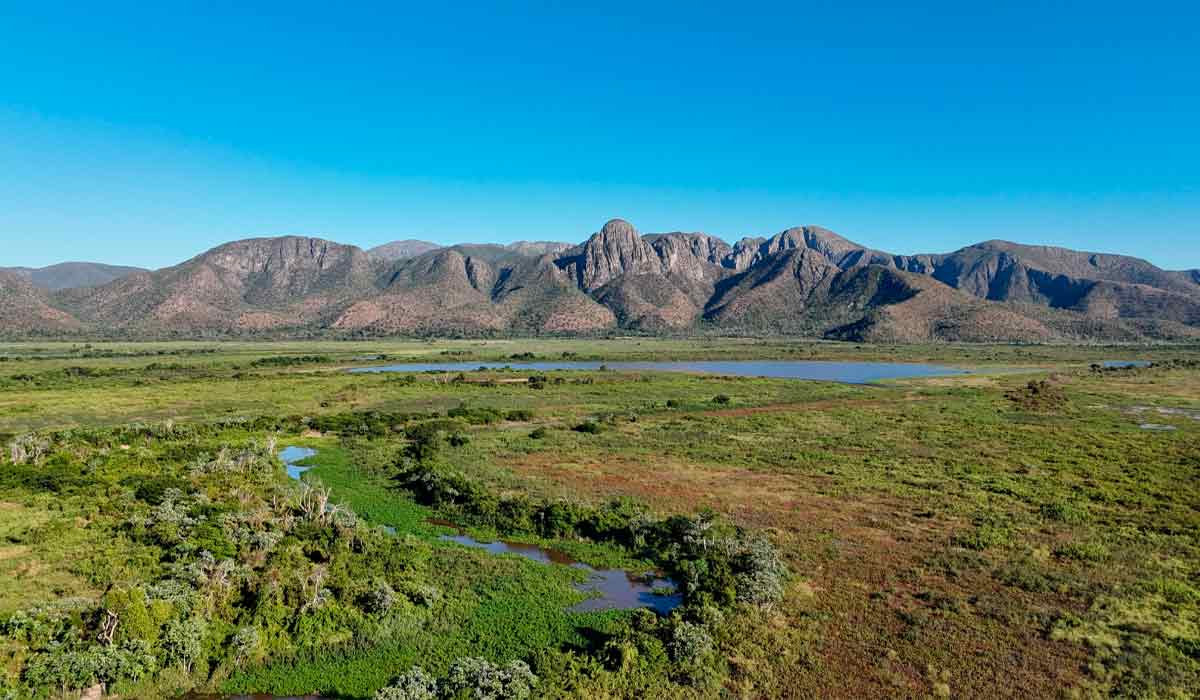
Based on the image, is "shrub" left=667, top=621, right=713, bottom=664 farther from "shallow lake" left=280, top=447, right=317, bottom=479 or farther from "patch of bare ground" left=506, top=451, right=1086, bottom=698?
"shallow lake" left=280, top=447, right=317, bottom=479

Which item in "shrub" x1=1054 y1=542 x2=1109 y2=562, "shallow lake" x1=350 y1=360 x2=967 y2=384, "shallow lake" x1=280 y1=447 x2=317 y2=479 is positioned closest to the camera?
"shrub" x1=1054 y1=542 x2=1109 y2=562

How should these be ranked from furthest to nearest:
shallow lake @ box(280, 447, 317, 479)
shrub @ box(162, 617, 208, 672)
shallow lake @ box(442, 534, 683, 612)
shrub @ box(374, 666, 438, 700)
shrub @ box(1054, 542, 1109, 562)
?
shallow lake @ box(280, 447, 317, 479), shrub @ box(1054, 542, 1109, 562), shallow lake @ box(442, 534, 683, 612), shrub @ box(162, 617, 208, 672), shrub @ box(374, 666, 438, 700)

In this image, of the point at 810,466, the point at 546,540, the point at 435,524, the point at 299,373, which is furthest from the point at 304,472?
the point at 299,373

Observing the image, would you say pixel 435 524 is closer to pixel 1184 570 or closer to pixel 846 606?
pixel 846 606

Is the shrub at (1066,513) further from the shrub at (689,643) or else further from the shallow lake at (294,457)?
the shallow lake at (294,457)

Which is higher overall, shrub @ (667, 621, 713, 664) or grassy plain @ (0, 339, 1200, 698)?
shrub @ (667, 621, 713, 664)

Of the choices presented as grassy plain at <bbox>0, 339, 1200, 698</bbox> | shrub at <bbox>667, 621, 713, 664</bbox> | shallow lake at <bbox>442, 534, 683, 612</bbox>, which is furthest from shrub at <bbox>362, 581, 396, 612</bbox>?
shrub at <bbox>667, 621, 713, 664</bbox>

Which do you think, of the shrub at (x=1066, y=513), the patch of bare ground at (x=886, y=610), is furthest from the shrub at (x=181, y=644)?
the shrub at (x=1066, y=513)
